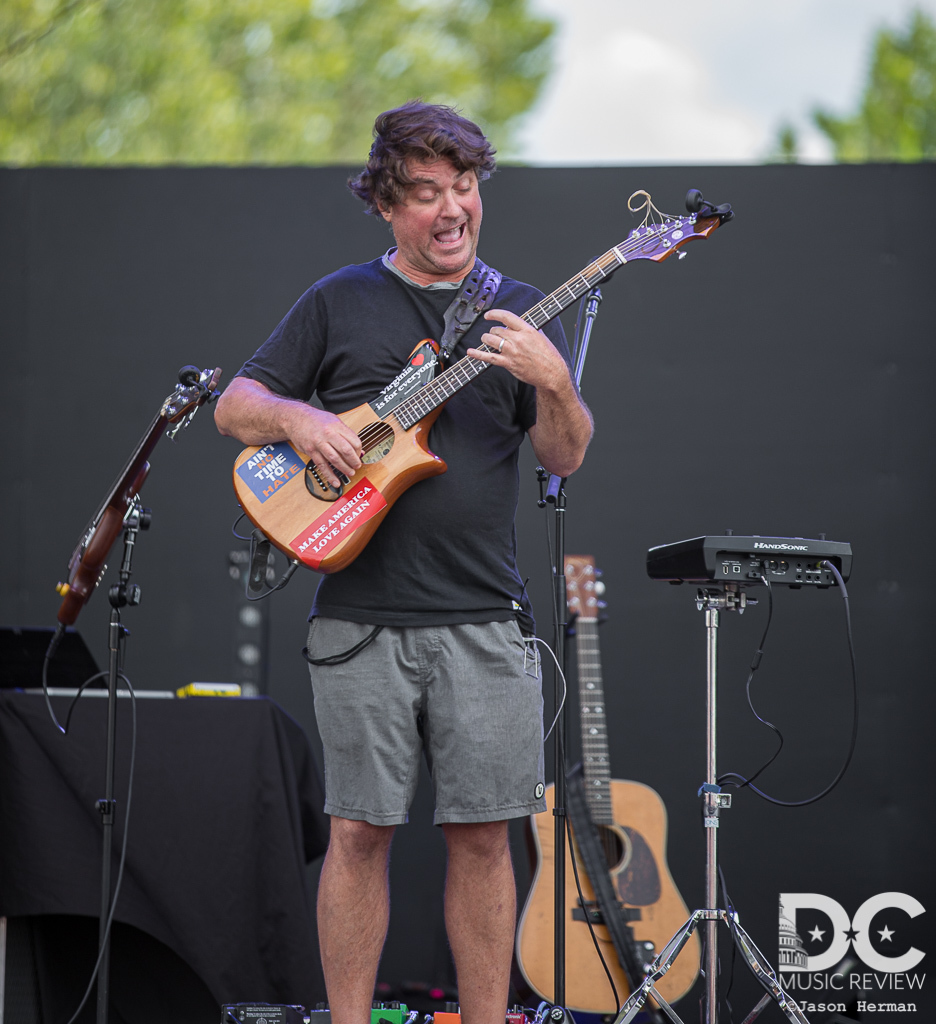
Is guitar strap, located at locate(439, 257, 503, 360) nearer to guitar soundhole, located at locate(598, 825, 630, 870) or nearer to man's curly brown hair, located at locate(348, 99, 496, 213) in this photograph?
man's curly brown hair, located at locate(348, 99, 496, 213)

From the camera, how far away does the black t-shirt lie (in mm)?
1791

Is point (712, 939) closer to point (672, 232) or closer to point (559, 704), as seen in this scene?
point (559, 704)

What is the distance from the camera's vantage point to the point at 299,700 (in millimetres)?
3346

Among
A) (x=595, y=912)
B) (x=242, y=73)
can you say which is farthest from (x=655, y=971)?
(x=242, y=73)

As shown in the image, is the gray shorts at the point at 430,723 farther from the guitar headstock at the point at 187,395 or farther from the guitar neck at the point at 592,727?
the guitar neck at the point at 592,727

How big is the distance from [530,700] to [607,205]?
2074 millimetres

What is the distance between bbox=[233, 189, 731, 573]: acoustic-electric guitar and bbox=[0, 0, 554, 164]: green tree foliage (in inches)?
279

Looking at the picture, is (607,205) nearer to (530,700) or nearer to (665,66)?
(530,700)

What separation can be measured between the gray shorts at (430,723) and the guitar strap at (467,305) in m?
0.51

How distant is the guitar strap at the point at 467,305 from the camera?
1877 millimetres

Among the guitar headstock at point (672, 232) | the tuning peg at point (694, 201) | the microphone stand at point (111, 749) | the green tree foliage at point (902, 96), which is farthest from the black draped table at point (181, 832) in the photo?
the green tree foliage at point (902, 96)

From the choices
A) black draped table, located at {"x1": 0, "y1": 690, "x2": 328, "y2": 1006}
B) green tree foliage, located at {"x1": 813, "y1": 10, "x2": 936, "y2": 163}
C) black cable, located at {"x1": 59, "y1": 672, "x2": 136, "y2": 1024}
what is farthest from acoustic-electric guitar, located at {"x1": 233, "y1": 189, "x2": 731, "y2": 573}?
green tree foliage, located at {"x1": 813, "y1": 10, "x2": 936, "y2": 163}

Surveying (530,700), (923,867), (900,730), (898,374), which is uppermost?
(898,374)

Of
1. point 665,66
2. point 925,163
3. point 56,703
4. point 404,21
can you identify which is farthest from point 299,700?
point 665,66
